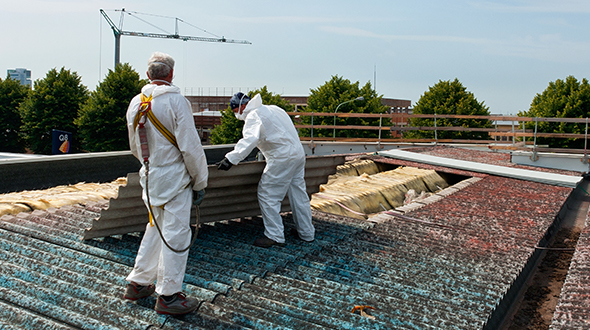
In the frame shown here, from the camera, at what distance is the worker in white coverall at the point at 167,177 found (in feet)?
10.8

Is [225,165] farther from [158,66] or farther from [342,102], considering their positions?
[342,102]

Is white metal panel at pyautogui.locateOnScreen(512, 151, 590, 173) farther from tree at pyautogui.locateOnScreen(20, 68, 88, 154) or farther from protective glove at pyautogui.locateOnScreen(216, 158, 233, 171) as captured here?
tree at pyautogui.locateOnScreen(20, 68, 88, 154)

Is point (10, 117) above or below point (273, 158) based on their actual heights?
above

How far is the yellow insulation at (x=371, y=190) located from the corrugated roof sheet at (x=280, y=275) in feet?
4.91

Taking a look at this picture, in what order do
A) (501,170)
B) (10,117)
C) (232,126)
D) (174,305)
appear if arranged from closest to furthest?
(174,305) < (501,170) < (10,117) < (232,126)

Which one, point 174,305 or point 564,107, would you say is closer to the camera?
point 174,305

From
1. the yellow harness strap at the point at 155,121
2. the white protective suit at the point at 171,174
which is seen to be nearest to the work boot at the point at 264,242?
the white protective suit at the point at 171,174

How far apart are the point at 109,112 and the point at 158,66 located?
32.0 metres

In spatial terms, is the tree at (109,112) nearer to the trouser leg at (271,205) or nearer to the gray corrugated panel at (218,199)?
the gray corrugated panel at (218,199)

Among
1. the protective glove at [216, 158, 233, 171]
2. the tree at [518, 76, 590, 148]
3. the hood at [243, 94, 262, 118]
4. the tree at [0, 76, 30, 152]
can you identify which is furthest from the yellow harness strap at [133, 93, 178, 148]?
the tree at [0, 76, 30, 152]

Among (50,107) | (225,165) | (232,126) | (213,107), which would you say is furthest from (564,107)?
(213,107)

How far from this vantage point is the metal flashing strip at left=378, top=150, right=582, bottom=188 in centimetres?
971

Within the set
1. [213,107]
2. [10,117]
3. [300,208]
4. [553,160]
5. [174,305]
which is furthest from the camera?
[213,107]

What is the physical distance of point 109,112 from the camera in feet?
109
